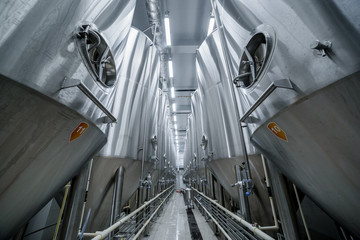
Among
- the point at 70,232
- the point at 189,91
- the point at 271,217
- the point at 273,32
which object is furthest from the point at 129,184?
the point at 189,91

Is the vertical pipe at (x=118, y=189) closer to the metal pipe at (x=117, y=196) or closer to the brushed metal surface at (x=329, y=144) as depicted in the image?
the metal pipe at (x=117, y=196)

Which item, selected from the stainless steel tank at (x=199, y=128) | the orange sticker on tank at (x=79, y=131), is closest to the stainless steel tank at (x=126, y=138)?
the orange sticker on tank at (x=79, y=131)

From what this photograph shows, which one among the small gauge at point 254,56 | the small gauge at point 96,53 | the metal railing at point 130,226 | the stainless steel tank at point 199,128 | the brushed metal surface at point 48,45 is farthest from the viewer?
the stainless steel tank at point 199,128

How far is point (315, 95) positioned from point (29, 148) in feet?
4.83

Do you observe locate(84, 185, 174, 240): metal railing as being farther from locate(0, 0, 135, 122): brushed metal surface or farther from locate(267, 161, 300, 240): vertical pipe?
locate(267, 161, 300, 240): vertical pipe

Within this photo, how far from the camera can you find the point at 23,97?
0.71m

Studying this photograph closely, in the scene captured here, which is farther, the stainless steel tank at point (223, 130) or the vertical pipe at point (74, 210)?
the stainless steel tank at point (223, 130)

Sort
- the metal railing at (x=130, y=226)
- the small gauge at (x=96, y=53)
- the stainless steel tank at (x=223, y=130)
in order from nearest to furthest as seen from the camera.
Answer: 1. the small gauge at (x=96, y=53)
2. the metal railing at (x=130, y=226)
3. the stainless steel tank at (x=223, y=130)

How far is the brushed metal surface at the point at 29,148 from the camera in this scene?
2.32ft

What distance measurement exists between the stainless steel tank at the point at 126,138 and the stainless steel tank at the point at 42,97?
0.81 meters

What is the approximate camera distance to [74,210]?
154cm

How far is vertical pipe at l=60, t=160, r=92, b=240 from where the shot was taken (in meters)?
1.47

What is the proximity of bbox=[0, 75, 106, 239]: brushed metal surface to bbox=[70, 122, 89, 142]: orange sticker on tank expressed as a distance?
0.03 m

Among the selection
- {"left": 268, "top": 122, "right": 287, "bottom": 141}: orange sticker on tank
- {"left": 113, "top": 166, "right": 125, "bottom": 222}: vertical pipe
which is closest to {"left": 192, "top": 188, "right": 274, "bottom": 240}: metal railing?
{"left": 268, "top": 122, "right": 287, "bottom": 141}: orange sticker on tank
